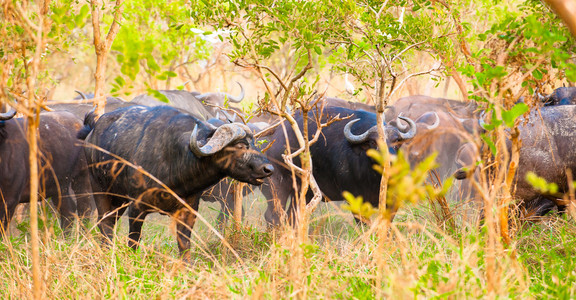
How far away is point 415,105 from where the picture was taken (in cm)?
1087

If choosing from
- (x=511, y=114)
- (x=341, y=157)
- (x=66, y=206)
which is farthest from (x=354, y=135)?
(x=66, y=206)

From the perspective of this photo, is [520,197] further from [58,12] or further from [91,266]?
[58,12]

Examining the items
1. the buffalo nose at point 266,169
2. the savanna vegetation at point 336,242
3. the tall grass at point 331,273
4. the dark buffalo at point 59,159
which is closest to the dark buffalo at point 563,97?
the savanna vegetation at point 336,242

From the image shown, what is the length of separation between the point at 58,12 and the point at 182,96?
27.1 feet

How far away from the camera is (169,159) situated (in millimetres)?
5109

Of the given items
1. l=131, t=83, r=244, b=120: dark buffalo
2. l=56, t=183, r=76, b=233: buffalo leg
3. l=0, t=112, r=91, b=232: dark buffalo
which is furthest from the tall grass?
l=131, t=83, r=244, b=120: dark buffalo

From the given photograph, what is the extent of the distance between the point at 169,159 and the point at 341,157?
188cm

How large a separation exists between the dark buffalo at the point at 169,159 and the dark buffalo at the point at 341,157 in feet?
3.76

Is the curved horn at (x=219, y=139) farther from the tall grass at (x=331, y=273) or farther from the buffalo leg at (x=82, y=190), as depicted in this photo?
the buffalo leg at (x=82, y=190)

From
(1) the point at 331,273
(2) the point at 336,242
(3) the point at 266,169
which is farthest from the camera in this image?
(3) the point at 266,169

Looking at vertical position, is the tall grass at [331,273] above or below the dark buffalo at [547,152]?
below

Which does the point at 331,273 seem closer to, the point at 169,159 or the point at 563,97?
the point at 169,159

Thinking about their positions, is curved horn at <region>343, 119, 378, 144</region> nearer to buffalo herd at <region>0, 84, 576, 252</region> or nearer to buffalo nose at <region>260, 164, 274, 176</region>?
buffalo herd at <region>0, 84, 576, 252</region>

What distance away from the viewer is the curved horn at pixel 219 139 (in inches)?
187
